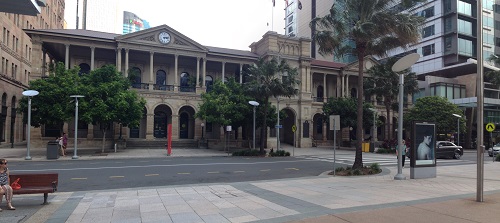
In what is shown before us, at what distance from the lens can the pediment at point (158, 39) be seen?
3959cm

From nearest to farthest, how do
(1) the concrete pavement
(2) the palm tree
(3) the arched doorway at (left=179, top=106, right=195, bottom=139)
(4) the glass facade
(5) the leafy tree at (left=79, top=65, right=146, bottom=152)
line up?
1. (1) the concrete pavement
2. (2) the palm tree
3. (5) the leafy tree at (left=79, top=65, right=146, bottom=152)
4. (3) the arched doorway at (left=179, top=106, right=195, bottom=139)
5. (4) the glass facade

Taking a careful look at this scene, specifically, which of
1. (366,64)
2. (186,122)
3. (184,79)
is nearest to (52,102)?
(186,122)

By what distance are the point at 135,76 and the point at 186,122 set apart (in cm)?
850

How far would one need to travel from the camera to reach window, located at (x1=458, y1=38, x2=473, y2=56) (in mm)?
59750

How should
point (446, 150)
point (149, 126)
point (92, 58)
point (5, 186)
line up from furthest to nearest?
point (92, 58) → point (149, 126) → point (446, 150) → point (5, 186)

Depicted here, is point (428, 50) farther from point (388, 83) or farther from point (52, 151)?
point (52, 151)

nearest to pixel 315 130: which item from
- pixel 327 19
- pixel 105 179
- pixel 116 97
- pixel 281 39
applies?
pixel 281 39

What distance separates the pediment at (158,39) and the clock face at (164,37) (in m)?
0.12

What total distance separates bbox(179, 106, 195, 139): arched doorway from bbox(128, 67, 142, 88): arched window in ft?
20.7

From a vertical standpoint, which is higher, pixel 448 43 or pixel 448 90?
pixel 448 43

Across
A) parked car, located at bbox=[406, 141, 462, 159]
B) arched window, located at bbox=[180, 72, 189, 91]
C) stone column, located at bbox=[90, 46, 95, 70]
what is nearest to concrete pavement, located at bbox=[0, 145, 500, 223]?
parked car, located at bbox=[406, 141, 462, 159]

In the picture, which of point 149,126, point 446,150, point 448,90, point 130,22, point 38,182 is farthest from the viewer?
point 130,22

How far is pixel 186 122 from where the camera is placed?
44.3 metres

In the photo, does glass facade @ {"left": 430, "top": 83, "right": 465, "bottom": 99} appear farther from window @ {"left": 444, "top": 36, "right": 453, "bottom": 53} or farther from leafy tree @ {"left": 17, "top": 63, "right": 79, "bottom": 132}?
leafy tree @ {"left": 17, "top": 63, "right": 79, "bottom": 132}
